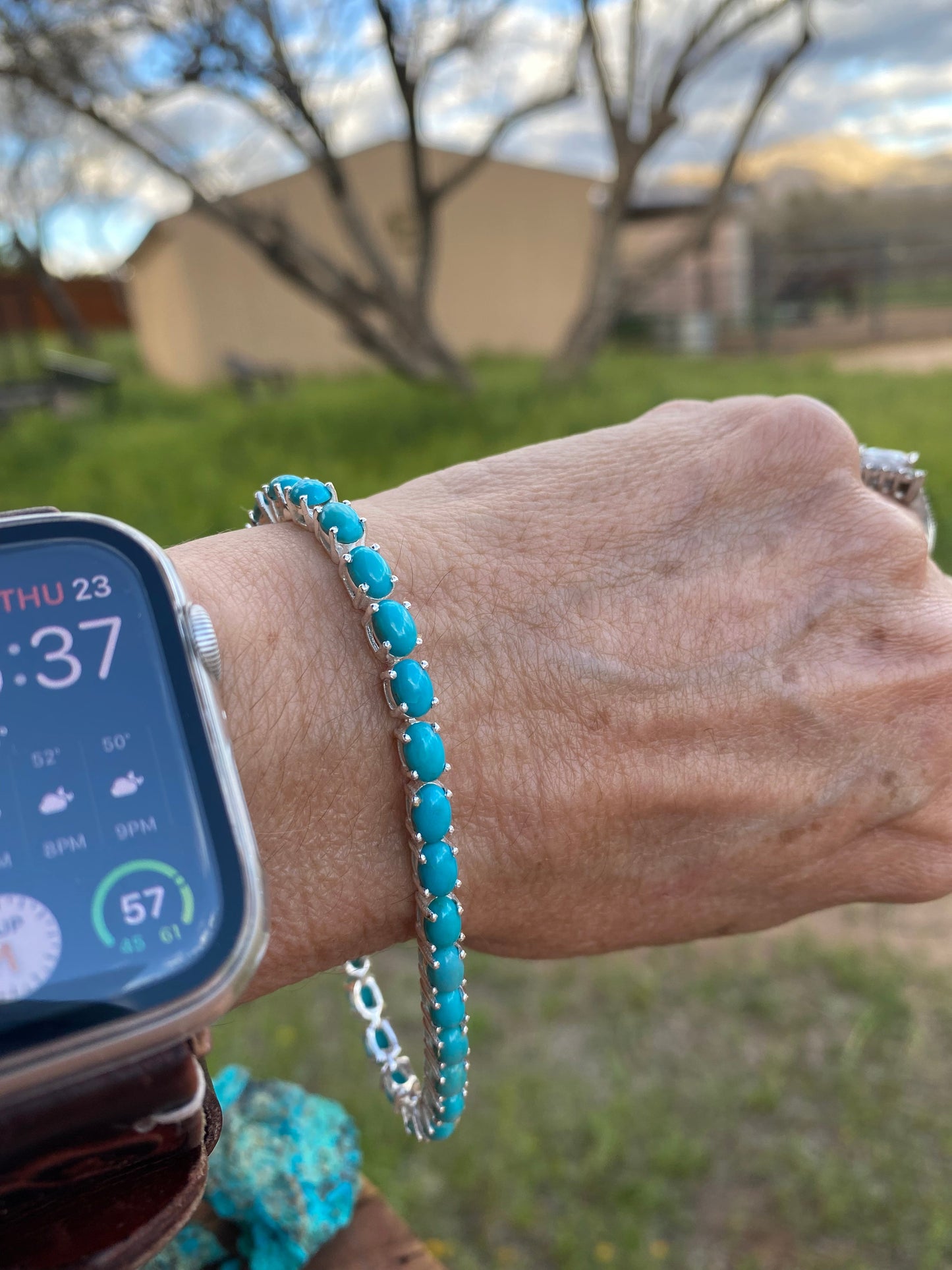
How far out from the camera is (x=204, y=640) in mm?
796

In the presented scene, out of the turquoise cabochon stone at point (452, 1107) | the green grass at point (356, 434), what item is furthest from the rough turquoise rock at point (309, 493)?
the green grass at point (356, 434)

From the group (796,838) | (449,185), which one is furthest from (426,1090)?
(449,185)

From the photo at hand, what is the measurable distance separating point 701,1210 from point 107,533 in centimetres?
201

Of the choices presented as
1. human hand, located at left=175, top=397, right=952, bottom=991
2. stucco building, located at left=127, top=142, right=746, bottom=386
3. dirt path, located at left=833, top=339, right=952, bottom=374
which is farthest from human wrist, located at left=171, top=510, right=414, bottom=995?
stucco building, located at left=127, top=142, right=746, bottom=386

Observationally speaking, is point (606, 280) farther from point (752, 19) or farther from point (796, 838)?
point (796, 838)

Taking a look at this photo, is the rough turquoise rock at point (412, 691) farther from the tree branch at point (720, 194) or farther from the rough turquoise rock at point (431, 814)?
the tree branch at point (720, 194)

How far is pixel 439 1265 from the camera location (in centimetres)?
99

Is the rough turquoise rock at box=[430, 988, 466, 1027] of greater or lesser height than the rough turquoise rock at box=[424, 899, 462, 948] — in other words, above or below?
below

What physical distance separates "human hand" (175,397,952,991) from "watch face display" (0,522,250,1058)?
0.44 feet

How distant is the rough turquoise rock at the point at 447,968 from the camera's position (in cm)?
93

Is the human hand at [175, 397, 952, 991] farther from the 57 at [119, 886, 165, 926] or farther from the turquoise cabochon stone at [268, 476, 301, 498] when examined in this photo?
the 57 at [119, 886, 165, 926]

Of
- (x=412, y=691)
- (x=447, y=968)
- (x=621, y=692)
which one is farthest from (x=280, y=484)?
(x=447, y=968)

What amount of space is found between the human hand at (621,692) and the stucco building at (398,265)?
46.2 ft

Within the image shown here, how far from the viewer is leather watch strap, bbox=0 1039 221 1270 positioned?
65 centimetres
